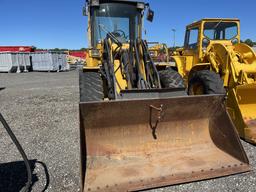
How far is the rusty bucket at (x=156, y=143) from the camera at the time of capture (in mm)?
3406

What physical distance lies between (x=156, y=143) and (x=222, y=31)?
15.1ft

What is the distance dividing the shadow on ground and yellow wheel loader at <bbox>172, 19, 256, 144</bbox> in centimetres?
334

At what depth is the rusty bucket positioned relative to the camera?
134 inches

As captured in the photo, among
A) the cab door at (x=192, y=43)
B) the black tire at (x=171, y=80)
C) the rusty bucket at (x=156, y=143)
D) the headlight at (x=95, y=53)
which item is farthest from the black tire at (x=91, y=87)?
the cab door at (x=192, y=43)

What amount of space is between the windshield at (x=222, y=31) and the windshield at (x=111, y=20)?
2227 millimetres

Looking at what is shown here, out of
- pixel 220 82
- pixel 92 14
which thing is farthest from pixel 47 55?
pixel 220 82

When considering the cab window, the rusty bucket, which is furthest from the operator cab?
the rusty bucket

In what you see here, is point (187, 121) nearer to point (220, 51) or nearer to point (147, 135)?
point (147, 135)

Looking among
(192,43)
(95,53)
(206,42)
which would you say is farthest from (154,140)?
(192,43)

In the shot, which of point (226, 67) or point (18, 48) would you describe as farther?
point (18, 48)

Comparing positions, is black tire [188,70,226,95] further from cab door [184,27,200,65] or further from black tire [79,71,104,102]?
black tire [79,71,104,102]

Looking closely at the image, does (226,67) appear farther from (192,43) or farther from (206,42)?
(192,43)

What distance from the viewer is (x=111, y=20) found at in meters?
6.26

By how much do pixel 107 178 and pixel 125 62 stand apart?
8.33ft
